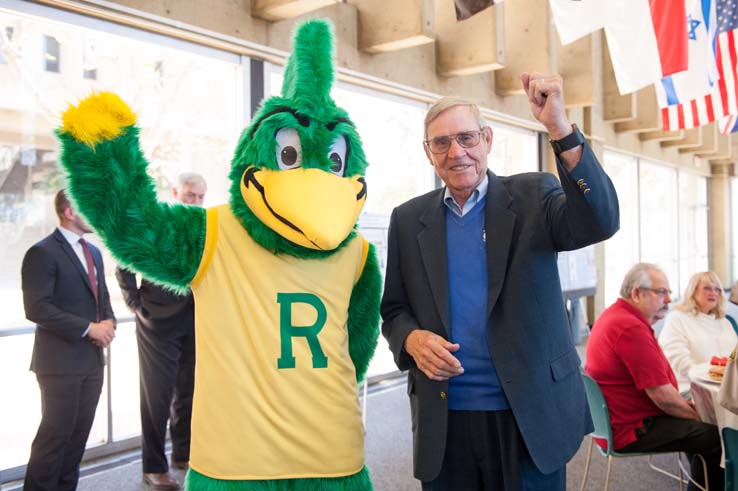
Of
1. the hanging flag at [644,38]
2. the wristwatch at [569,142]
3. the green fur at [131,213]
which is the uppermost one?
the hanging flag at [644,38]

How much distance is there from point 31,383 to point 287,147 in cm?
283

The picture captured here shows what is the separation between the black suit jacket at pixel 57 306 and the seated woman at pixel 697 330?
3.22m

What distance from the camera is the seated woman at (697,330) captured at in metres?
3.59

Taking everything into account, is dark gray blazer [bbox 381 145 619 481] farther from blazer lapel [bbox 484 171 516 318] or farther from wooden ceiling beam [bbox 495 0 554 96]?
wooden ceiling beam [bbox 495 0 554 96]

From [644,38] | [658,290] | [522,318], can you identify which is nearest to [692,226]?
[644,38]

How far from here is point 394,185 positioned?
19.1 feet

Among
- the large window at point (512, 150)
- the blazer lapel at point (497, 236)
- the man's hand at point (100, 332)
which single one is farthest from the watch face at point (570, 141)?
the large window at point (512, 150)

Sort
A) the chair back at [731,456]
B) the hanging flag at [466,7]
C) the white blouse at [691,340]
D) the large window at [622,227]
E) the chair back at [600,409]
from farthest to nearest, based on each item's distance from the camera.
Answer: the large window at [622,227]
the hanging flag at [466,7]
the white blouse at [691,340]
the chair back at [600,409]
the chair back at [731,456]

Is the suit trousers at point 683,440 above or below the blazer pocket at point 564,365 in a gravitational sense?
below

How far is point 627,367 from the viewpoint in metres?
2.79

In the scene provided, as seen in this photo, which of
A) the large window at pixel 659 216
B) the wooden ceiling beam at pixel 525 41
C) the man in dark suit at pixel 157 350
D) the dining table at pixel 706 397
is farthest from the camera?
the large window at pixel 659 216

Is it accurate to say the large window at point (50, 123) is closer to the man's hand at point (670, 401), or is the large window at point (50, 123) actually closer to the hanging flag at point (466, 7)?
the hanging flag at point (466, 7)

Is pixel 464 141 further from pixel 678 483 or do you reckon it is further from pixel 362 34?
pixel 362 34

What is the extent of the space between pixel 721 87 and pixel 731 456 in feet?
16.2
